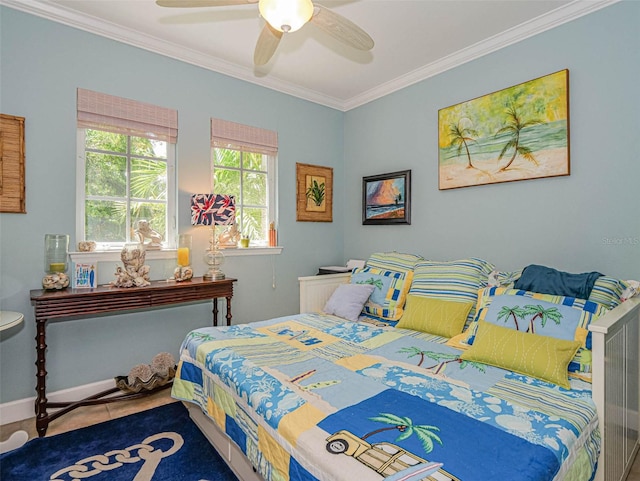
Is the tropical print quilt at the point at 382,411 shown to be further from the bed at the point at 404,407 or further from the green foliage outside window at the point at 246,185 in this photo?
the green foliage outside window at the point at 246,185

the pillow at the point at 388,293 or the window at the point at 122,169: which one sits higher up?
the window at the point at 122,169

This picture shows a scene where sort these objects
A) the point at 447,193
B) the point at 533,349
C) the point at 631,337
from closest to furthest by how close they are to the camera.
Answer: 1. the point at 533,349
2. the point at 631,337
3. the point at 447,193

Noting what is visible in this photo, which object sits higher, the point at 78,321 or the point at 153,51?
the point at 153,51

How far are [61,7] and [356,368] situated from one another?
2.94m

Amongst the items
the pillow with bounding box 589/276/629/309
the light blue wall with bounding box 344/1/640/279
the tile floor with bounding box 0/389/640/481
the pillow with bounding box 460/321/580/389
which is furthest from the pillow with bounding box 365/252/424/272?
the tile floor with bounding box 0/389/640/481

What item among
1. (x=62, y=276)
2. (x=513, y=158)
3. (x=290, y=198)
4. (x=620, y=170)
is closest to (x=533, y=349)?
(x=620, y=170)

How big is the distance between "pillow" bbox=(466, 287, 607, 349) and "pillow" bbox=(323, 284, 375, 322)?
2.91 ft

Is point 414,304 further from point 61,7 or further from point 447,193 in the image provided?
point 61,7

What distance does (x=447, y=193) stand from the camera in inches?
118

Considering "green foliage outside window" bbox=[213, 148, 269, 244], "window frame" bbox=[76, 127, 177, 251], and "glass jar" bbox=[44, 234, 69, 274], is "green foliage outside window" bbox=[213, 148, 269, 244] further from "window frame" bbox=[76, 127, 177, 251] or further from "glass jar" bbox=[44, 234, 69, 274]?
"glass jar" bbox=[44, 234, 69, 274]

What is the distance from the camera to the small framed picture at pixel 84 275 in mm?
2379

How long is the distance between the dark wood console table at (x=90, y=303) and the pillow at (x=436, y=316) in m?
1.50

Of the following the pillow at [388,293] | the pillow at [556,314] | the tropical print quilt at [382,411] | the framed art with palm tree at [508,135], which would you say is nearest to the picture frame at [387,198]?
the framed art with palm tree at [508,135]

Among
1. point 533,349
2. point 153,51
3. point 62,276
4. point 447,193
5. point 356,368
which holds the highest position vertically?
point 153,51
